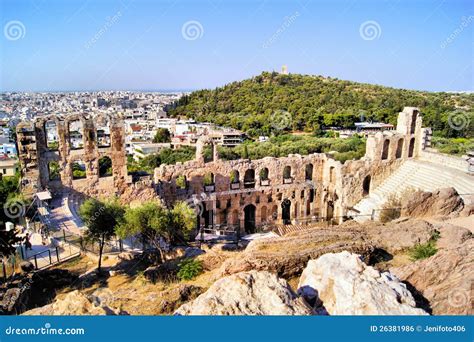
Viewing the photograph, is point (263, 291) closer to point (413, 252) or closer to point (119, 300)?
point (119, 300)

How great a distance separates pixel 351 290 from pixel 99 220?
402 inches

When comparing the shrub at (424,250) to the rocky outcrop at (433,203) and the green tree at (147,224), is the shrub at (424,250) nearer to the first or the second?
the rocky outcrop at (433,203)

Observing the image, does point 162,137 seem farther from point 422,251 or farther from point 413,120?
point 422,251

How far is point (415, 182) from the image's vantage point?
24.4m

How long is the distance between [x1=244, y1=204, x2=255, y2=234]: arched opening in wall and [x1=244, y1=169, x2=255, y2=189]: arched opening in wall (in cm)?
147

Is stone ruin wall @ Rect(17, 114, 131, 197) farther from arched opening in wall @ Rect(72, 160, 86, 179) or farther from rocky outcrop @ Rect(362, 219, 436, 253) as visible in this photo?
rocky outcrop @ Rect(362, 219, 436, 253)

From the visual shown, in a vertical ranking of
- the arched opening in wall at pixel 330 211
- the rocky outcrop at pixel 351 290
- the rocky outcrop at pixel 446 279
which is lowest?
the arched opening in wall at pixel 330 211

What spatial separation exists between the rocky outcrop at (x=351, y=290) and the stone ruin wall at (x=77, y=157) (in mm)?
14354

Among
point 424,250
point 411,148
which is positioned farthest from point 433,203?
point 411,148

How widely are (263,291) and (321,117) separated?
68.2m

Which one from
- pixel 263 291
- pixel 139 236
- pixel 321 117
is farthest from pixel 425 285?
pixel 321 117

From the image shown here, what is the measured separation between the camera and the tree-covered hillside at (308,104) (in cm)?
7031

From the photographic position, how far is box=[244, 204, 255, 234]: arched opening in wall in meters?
26.2

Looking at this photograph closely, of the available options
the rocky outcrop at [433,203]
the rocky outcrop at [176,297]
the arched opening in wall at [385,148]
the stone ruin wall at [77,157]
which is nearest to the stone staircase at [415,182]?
the arched opening in wall at [385,148]
